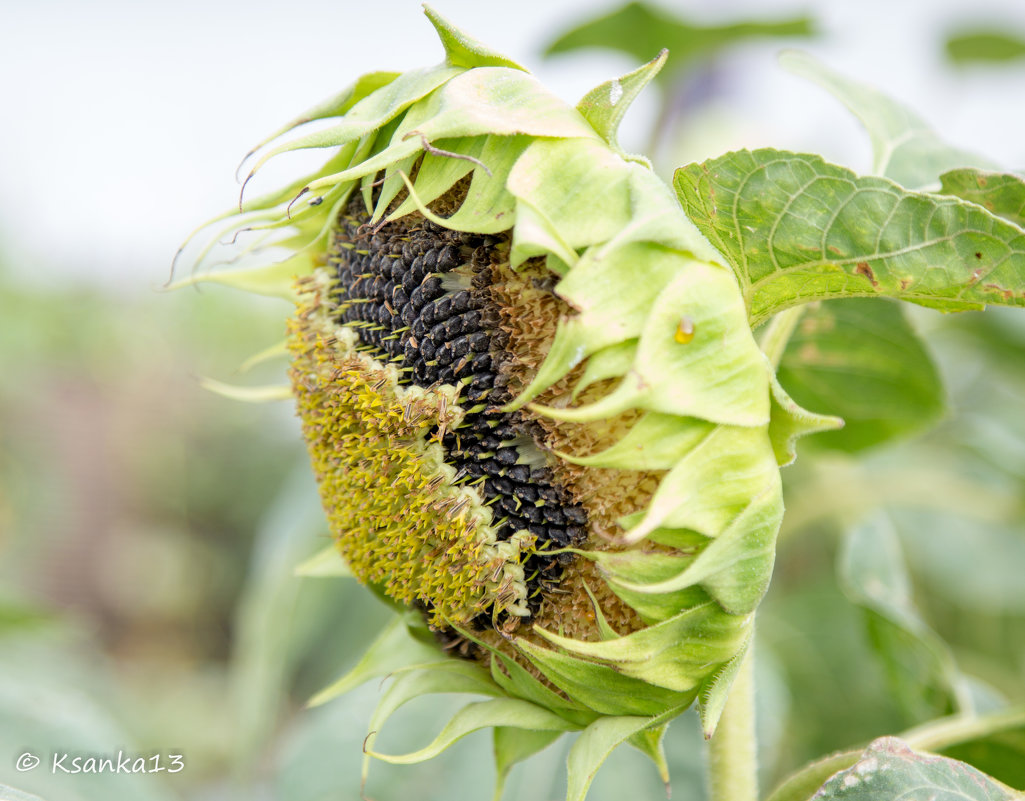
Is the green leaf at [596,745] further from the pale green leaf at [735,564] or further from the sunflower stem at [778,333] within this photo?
the sunflower stem at [778,333]

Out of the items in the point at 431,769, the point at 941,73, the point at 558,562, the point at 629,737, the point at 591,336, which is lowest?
the point at 431,769

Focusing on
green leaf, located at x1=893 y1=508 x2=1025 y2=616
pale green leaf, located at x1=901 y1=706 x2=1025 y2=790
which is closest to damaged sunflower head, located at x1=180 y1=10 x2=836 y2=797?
pale green leaf, located at x1=901 y1=706 x2=1025 y2=790

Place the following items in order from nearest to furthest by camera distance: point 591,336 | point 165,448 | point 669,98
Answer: point 591,336, point 669,98, point 165,448

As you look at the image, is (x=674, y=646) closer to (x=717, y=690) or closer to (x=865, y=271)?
(x=717, y=690)

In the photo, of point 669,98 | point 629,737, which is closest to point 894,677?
point 629,737

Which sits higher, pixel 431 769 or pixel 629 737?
pixel 629 737

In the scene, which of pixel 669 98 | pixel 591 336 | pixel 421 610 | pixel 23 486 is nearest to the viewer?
pixel 591 336

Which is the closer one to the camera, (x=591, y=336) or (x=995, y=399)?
(x=591, y=336)

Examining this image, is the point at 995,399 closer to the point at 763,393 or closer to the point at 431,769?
the point at 431,769
